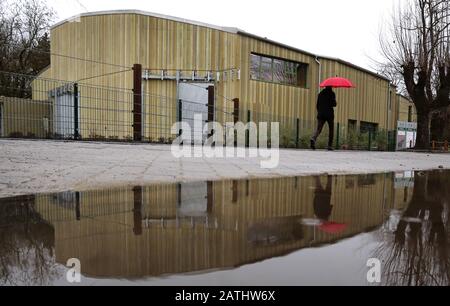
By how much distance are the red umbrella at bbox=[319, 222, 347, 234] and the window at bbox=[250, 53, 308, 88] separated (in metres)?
16.8

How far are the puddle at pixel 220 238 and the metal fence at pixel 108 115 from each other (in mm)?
7503

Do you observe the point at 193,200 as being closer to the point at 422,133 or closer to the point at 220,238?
the point at 220,238

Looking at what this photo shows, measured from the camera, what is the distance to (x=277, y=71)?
2067cm

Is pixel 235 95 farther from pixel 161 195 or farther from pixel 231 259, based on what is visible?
pixel 231 259

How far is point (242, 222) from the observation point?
2920 mm

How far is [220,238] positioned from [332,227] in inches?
36.2

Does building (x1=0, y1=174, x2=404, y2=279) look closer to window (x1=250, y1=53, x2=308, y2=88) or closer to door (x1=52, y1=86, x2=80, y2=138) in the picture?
door (x1=52, y1=86, x2=80, y2=138)

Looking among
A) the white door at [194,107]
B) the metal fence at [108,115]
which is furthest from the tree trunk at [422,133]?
the white door at [194,107]

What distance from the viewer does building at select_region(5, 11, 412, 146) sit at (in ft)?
51.7

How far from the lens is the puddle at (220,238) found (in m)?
1.85

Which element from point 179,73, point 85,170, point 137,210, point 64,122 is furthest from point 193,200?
point 179,73

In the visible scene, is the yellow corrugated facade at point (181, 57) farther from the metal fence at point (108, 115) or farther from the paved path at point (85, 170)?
the paved path at point (85, 170)

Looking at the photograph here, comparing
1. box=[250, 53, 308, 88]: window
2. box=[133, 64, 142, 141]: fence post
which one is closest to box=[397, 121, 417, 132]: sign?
box=[250, 53, 308, 88]: window
